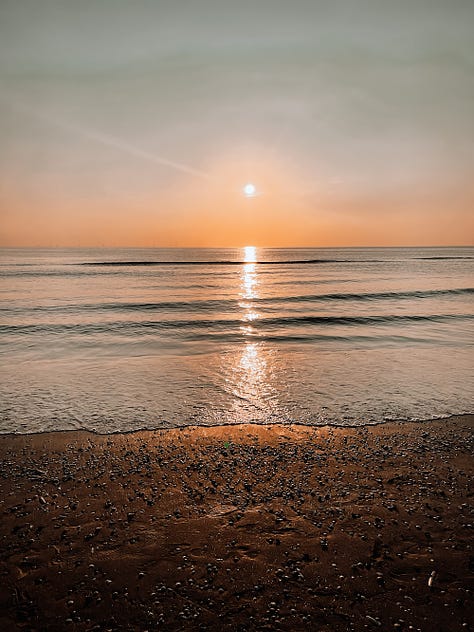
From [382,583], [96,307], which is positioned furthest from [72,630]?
[96,307]

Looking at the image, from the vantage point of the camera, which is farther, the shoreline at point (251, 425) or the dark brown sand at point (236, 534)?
the shoreline at point (251, 425)

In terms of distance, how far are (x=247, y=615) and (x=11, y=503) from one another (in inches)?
149

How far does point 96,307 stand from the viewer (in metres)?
27.9

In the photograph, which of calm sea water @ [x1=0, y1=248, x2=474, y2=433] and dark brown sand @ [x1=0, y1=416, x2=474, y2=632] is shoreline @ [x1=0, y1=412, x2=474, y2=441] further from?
dark brown sand @ [x1=0, y1=416, x2=474, y2=632]

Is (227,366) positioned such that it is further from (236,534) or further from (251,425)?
(236,534)

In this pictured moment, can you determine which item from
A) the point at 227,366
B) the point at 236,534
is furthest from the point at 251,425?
the point at 227,366

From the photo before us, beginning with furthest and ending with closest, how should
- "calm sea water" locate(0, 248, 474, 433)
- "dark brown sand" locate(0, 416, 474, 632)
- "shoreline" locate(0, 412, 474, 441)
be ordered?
1. "calm sea water" locate(0, 248, 474, 433)
2. "shoreline" locate(0, 412, 474, 441)
3. "dark brown sand" locate(0, 416, 474, 632)

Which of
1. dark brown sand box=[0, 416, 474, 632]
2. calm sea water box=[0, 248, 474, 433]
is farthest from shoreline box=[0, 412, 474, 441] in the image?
dark brown sand box=[0, 416, 474, 632]

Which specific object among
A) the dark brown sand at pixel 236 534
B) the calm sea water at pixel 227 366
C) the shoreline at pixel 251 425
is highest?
the calm sea water at pixel 227 366

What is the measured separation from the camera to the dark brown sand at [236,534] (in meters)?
3.89

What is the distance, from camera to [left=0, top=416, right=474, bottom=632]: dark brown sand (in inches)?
153

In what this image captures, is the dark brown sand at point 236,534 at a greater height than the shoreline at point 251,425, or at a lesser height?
lesser

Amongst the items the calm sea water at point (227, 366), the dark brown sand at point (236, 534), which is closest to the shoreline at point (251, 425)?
the calm sea water at point (227, 366)

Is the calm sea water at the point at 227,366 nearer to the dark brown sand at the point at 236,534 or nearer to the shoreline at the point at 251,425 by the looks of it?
the shoreline at the point at 251,425
